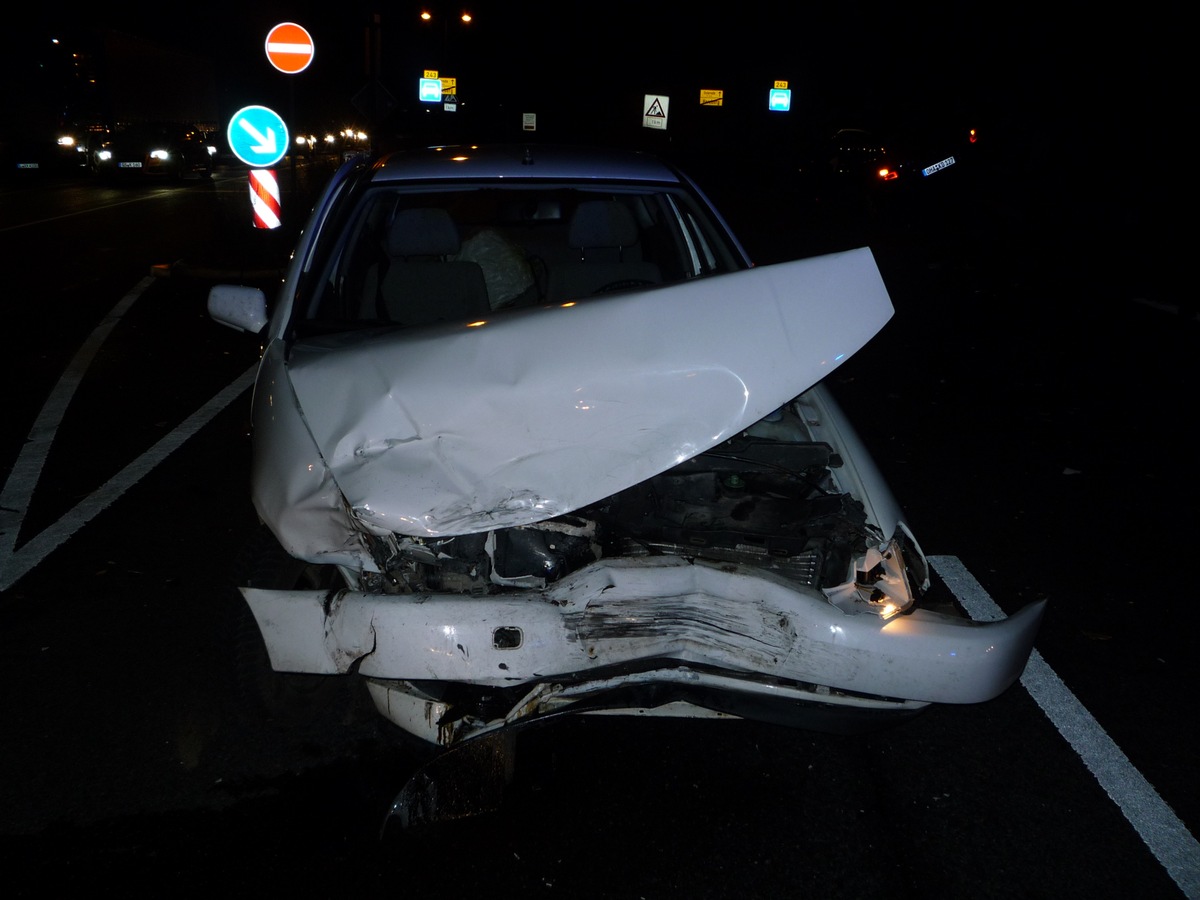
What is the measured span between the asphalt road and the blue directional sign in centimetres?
394

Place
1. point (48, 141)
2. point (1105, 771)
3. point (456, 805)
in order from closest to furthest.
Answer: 1. point (456, 805)
2. point (1105, 771)
3. point (48, 141)

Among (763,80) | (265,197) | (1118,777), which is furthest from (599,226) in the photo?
(763,80)

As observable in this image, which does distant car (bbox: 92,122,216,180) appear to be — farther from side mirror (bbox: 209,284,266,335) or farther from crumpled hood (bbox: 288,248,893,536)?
crumpled hood (bbox: 288,248,893,536)

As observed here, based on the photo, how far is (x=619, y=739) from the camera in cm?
289

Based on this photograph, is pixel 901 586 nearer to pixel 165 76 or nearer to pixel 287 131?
pixel 287 131

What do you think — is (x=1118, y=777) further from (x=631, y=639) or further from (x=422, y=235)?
(x=422, y=235)

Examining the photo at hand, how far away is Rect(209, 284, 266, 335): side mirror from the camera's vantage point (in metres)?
3.53

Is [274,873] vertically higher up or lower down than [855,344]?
lower down

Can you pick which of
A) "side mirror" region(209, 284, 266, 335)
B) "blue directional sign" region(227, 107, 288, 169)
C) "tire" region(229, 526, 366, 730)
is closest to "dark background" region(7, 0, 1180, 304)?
"blue directional sign" region(227, 107, 288, 169)

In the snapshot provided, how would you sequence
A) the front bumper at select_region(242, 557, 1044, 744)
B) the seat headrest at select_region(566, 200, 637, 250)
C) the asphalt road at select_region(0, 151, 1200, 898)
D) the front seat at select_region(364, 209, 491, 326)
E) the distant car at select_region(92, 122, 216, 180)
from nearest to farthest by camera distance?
the front bumper at select_region(242, 557, 1044, 744)
the asphalt road at select_region(0, 151, 1200, 898)
the front seat at select_region(364, 209, 491, 326)
the seat headrest at select_region(566, 200, 637, 250)
the distant car at select_region(92, 122, 216, 180)

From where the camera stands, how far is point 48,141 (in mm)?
28656

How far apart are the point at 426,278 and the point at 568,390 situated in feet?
4.50

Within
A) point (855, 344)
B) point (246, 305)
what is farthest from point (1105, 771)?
point (246, 305)

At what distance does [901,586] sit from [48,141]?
33.1m
